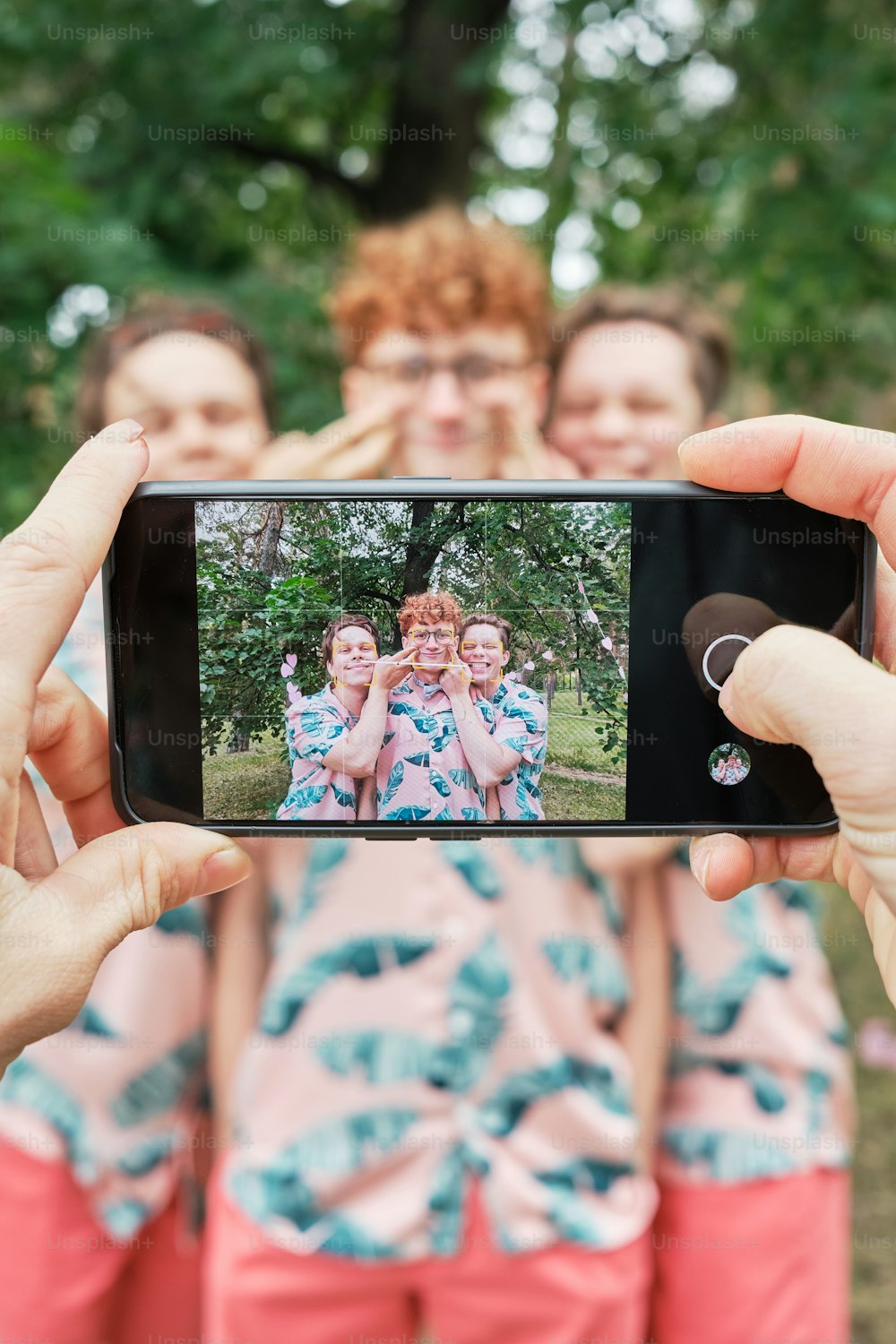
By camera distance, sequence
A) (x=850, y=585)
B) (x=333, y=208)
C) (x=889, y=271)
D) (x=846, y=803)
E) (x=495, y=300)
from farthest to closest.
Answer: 1. (x=333, y=208)
2. (x=889, y=271)
3. (x=495, y=300)
4. (x=850, y=585)
5. (x=846, y=803)

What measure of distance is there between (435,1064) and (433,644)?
1.01 m

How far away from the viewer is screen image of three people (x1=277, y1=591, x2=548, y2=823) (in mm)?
1151

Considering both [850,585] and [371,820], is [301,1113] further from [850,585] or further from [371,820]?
[850,585]

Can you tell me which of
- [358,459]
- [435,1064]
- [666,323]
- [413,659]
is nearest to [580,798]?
[413,659]

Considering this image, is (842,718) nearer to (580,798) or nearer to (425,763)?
(580,798)

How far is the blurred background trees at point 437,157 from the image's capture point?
3.10 metres

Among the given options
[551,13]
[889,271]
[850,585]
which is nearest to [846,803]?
[850,585]

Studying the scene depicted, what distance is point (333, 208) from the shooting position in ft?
18.4

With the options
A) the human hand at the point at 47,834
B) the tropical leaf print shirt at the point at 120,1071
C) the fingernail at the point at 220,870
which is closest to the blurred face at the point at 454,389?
the tropical leaf print shirt at the point at 120,1071

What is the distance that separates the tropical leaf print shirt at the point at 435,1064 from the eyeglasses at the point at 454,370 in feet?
4.20

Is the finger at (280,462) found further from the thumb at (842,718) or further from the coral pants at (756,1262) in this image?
the coral pants at (756,1262)

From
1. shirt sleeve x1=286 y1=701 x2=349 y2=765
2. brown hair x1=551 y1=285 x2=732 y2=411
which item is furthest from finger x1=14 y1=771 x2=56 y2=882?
brown hair x1=551 y1=285 x2=732 y2=411

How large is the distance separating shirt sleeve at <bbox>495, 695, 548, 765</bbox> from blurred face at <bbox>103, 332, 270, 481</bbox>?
4.53 feet

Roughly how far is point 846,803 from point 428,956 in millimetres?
1021
